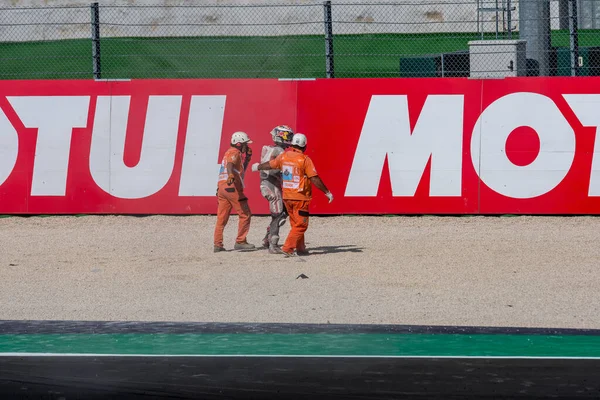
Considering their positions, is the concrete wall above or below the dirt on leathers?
above

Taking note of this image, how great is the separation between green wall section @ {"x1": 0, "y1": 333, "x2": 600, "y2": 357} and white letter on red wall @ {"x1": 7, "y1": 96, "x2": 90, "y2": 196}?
6744 mm

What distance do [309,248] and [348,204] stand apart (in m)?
2.11

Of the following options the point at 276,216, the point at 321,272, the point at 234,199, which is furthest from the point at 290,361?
the point at 234,199

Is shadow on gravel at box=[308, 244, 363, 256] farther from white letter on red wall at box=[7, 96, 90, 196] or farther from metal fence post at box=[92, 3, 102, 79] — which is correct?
metal fence post at box=[92, 3, 102, 79]

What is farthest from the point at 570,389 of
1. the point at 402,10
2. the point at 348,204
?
the point at 402,10

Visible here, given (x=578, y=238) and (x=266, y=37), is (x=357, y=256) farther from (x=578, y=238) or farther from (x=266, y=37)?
(x=266, y=37)

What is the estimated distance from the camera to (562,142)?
13.8 meters

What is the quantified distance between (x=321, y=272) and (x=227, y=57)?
10.4m

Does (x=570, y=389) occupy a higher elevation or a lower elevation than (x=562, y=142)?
lower

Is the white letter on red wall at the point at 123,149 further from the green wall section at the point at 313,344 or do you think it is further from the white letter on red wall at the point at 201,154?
the green wall section at the point at 313,344

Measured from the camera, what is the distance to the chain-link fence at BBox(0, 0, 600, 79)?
15609mm

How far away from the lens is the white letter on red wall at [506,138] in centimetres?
1384

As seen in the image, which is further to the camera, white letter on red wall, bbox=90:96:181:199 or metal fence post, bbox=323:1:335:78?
metal fence post, bbox=323:1:335:78

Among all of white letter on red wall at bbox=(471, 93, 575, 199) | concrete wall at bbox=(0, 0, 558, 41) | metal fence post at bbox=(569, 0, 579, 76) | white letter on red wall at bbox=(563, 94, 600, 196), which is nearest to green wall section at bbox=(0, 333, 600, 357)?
white letter on red wall at bbox=(471, 93, 575, 199)
